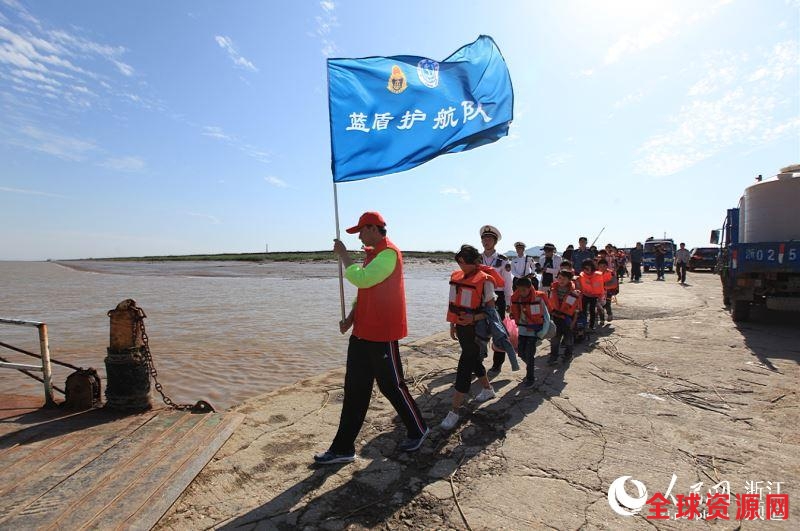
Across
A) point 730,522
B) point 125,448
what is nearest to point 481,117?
point 730,522

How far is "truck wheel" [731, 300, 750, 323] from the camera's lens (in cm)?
934

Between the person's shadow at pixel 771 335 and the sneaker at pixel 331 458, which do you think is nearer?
the sneaker at pixel 331 458

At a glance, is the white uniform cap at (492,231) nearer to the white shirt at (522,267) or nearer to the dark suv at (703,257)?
the white shirt at (522,267)

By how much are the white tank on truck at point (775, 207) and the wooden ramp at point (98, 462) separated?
11.6m

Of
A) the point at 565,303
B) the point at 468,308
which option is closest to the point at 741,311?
the point at 565,303

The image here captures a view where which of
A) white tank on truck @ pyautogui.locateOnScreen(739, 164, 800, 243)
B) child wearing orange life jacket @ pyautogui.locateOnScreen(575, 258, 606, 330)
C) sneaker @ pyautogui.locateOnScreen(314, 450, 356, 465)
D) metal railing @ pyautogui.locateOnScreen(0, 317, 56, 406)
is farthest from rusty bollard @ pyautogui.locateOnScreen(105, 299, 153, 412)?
white tank on truck @ pyautogui.locateOnScreen(739, 164, 800, 243)

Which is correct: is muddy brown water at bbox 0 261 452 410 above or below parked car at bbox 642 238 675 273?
below

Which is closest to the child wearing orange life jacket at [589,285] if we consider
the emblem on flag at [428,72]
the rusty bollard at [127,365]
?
the emblem on flag at [428,72]

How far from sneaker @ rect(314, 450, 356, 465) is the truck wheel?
10.2 m

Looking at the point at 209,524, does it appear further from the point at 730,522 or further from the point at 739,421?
the point at 739,421

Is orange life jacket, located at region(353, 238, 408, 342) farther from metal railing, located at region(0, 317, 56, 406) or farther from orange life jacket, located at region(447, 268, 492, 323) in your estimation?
metal railing, located at region(0, 317, 56, 406)

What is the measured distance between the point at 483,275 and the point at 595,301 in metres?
5.39

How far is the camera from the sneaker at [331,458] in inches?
132

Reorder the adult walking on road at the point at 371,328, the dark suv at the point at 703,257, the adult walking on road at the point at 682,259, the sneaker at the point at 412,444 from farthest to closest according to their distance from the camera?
the dark suv at the point at 703,257 → the adult walking on road at the point at 682,259 → the sneaker at the point at 412,444 → the adult walking on road at the point at 371,328
